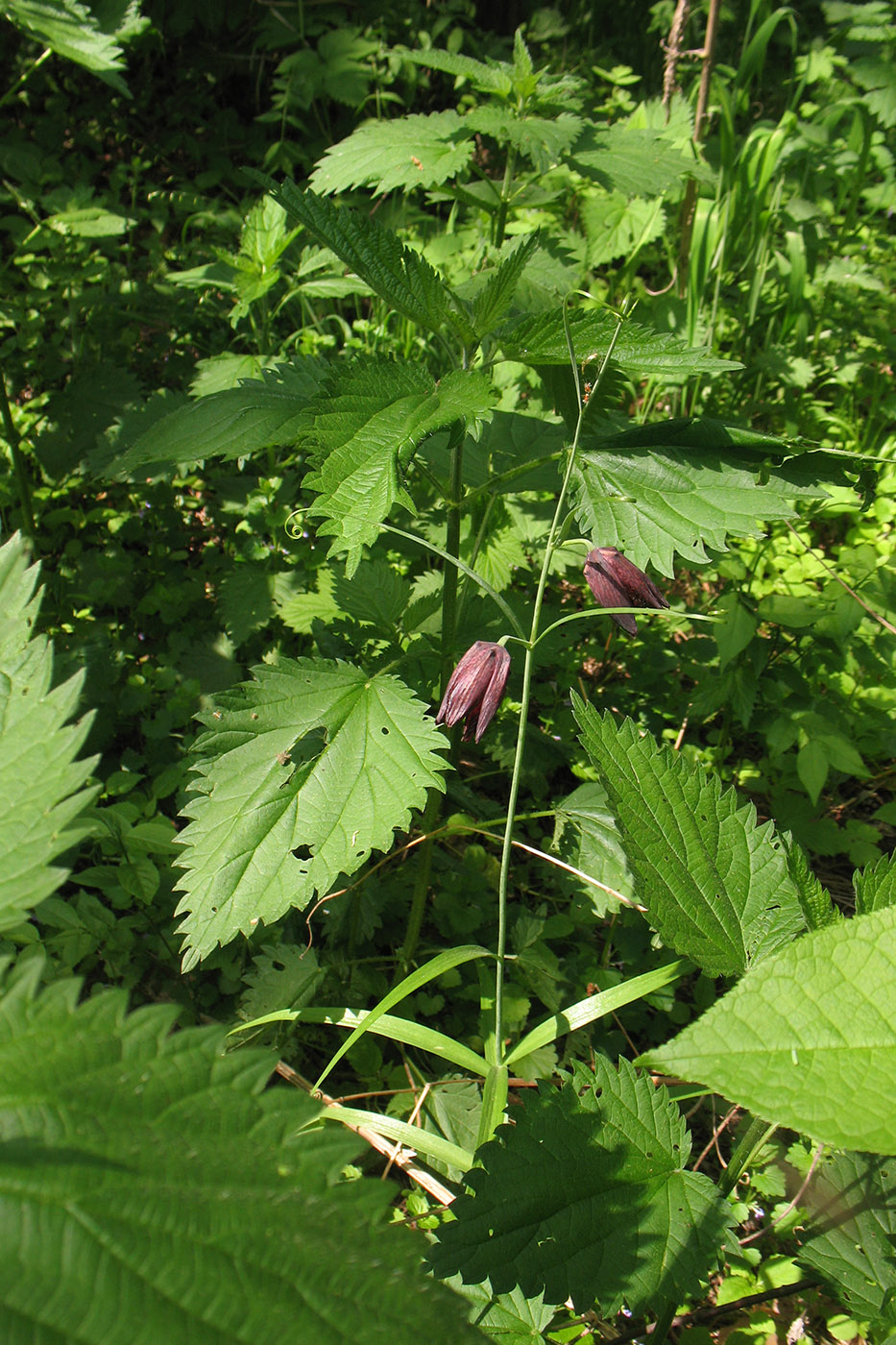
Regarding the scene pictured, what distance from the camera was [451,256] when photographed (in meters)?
3.32

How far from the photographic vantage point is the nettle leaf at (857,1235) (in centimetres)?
122

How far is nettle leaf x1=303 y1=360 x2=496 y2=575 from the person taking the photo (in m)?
1.32

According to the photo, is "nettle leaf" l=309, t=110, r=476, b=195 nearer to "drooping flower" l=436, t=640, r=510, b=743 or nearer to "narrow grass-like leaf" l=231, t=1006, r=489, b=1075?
"drooping flower" l=436, t=640, r=510, b=743

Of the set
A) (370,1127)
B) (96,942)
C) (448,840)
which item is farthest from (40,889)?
(448,840)

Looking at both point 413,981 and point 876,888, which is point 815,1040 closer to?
point 876,888

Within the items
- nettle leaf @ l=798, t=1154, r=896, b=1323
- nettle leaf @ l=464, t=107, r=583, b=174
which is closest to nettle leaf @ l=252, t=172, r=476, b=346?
nettle leaf @ l=464, t=107, r=583, b=174

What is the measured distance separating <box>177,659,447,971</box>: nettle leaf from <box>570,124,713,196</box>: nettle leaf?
1714 mm

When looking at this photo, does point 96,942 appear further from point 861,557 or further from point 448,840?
point 861,557

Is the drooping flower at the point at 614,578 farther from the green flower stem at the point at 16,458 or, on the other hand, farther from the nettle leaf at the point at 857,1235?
the green flower stem at the point at 16,458

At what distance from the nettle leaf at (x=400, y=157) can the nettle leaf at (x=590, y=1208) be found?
2.11 m

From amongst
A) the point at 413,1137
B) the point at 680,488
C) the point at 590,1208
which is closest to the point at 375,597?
the point at 680,488

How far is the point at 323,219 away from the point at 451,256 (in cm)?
203

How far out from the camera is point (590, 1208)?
3.72ft

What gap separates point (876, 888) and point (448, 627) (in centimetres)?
87
